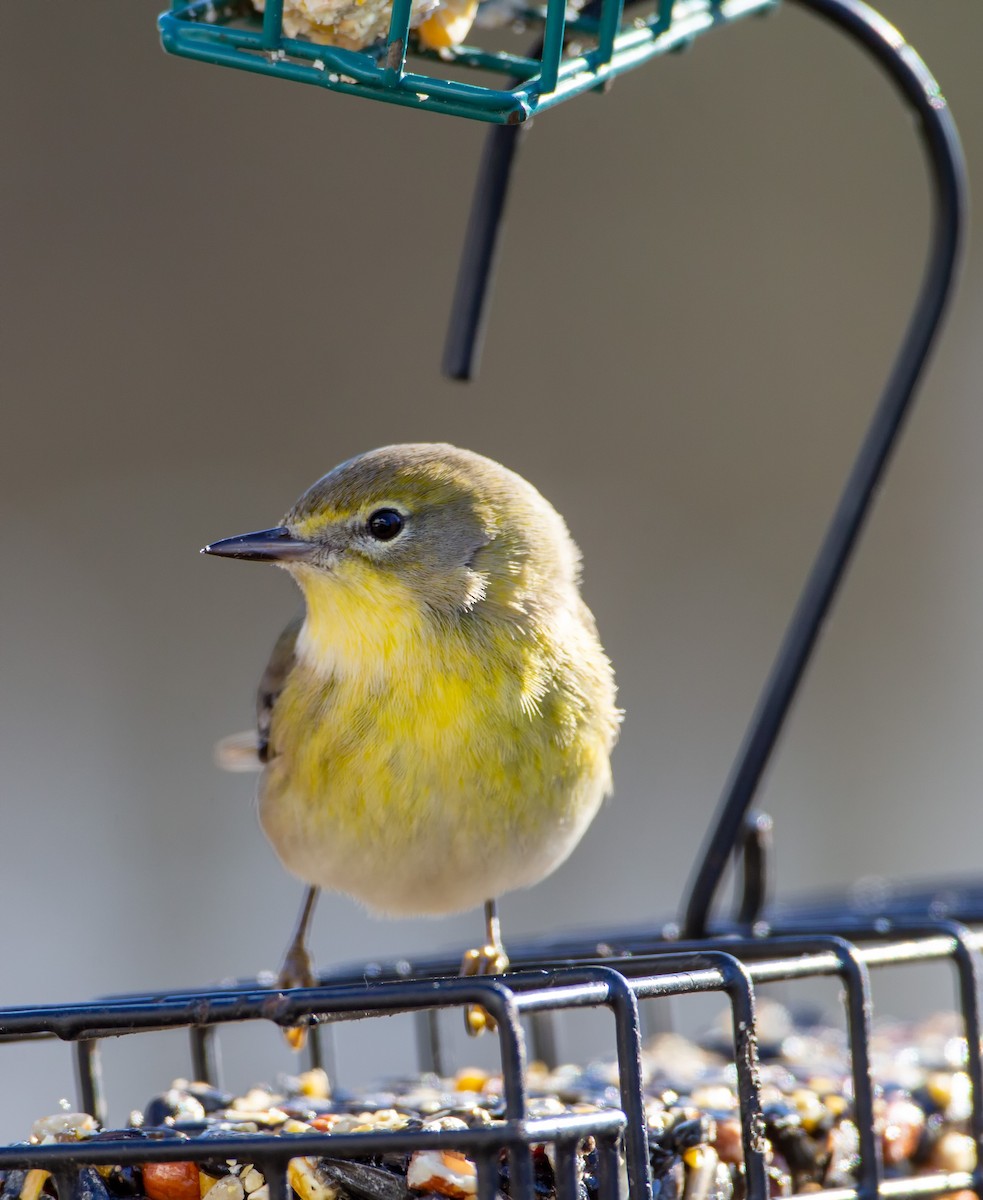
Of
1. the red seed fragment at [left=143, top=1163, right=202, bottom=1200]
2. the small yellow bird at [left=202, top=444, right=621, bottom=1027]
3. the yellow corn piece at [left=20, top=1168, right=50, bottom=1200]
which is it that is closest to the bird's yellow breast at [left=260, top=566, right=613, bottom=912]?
the small yellow bird at [left=202, top=444, right=621, bottom=1027]

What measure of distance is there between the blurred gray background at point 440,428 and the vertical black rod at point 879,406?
13.5 ft

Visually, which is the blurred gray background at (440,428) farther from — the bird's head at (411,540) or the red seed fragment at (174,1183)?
the red seed fragment at (174,1183)

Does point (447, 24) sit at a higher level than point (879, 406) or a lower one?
higher

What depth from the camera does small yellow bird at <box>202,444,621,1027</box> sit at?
2.41 m

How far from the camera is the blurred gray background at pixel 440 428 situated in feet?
20.4

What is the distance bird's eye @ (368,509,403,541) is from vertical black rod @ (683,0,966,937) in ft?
2.31

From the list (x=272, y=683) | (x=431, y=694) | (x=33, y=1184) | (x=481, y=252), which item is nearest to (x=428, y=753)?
(x=431, y=694)

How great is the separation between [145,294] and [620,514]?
8.19 ft

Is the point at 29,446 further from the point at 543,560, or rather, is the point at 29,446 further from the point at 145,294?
the point at 543,560

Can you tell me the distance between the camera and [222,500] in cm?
653

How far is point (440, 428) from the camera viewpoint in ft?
22.4

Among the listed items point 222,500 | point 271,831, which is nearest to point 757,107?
point 222,500

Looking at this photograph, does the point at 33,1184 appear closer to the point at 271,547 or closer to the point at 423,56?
the point at 271,547

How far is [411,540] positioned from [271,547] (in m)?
Answer: 0.24
